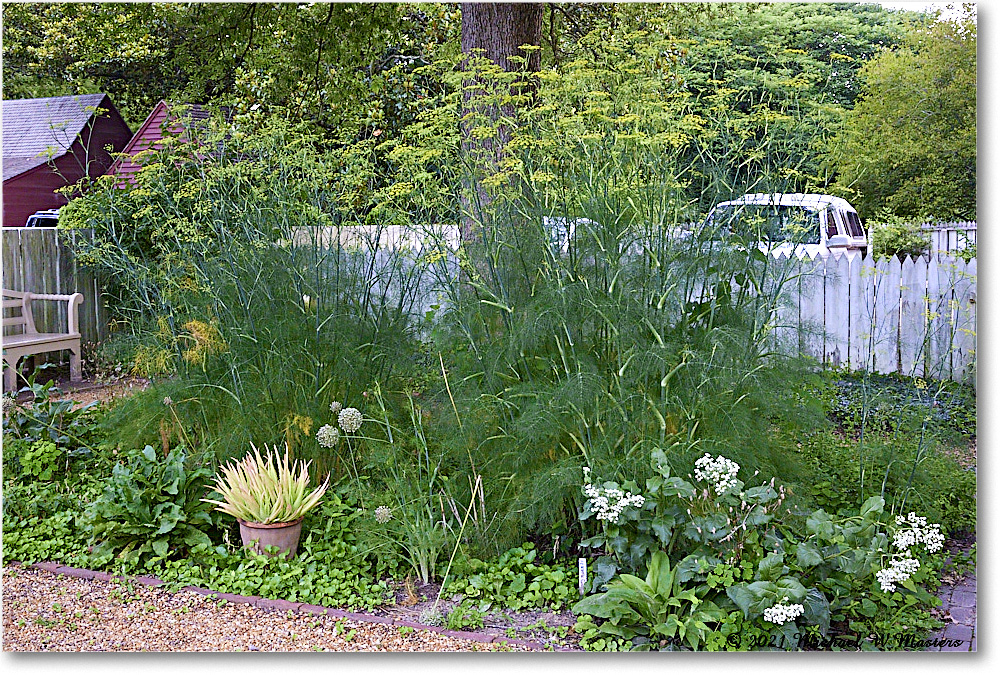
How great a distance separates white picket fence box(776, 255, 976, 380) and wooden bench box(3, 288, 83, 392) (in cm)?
389

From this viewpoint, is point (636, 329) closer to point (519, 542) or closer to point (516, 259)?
point (516, 259)

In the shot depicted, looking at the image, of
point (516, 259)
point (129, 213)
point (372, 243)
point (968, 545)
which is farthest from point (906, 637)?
point (129, 213)

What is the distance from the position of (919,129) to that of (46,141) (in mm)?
4258

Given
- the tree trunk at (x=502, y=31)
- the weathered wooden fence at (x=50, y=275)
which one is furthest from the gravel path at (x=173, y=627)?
the weathered wooden fence at (x=50, y=275)

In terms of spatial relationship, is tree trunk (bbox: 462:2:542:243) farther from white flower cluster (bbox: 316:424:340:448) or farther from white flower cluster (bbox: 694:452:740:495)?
white flower cluster (bbox: 694:452:740:495)

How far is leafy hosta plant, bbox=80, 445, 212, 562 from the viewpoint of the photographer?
9.40 feet

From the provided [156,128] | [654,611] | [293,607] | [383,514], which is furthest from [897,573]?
[156,128]

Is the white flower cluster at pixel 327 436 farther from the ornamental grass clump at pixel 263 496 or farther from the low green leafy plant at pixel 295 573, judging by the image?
the low green leafy plant at pixel 295 573

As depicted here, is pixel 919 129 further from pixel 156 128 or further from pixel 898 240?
pixel 156 128

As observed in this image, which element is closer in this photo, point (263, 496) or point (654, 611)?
point (654, 611)

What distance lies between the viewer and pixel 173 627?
2490mm

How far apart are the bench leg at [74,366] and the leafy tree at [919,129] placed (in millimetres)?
4098

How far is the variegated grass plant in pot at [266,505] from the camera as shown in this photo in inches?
108

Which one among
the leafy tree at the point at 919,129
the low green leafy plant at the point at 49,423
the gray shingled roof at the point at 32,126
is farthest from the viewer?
the gray shingled roof at the point at 32,126
